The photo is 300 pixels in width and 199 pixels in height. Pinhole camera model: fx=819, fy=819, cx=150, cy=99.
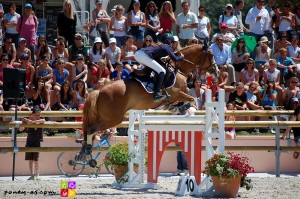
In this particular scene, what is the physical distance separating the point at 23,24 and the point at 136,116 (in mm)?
6660

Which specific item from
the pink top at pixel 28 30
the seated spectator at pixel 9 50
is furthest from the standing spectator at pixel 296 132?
the pink top at pixel 28 30

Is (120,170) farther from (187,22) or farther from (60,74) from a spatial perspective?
(187,22)

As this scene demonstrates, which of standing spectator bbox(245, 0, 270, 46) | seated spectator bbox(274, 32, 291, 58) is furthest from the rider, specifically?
standing spectator bbox(245, 0, 270, 46)

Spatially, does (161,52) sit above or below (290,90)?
above

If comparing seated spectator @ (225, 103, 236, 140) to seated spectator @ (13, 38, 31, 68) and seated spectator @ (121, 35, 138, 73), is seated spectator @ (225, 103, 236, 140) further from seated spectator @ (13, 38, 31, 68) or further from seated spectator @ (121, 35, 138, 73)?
seated spectator @ (13, 38, 31, 68)

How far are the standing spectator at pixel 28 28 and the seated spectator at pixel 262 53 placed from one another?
559cm

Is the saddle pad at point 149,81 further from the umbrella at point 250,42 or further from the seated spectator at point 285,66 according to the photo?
the umbrella at point 250,42

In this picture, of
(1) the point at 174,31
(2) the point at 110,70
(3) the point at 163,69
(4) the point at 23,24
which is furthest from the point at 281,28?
(3) the point at 163,69

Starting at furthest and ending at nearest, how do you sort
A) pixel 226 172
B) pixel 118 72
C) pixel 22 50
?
pixel 22 50
pixel 118 72
pixel 226 172

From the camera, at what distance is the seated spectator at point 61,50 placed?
64.4 ft

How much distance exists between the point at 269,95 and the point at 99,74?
397 cm

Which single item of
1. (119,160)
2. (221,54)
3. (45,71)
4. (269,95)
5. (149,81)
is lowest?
(119,160)

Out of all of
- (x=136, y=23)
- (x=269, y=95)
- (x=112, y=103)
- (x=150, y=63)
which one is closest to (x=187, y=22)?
(x=136, y=23)

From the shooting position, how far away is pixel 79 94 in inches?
709
